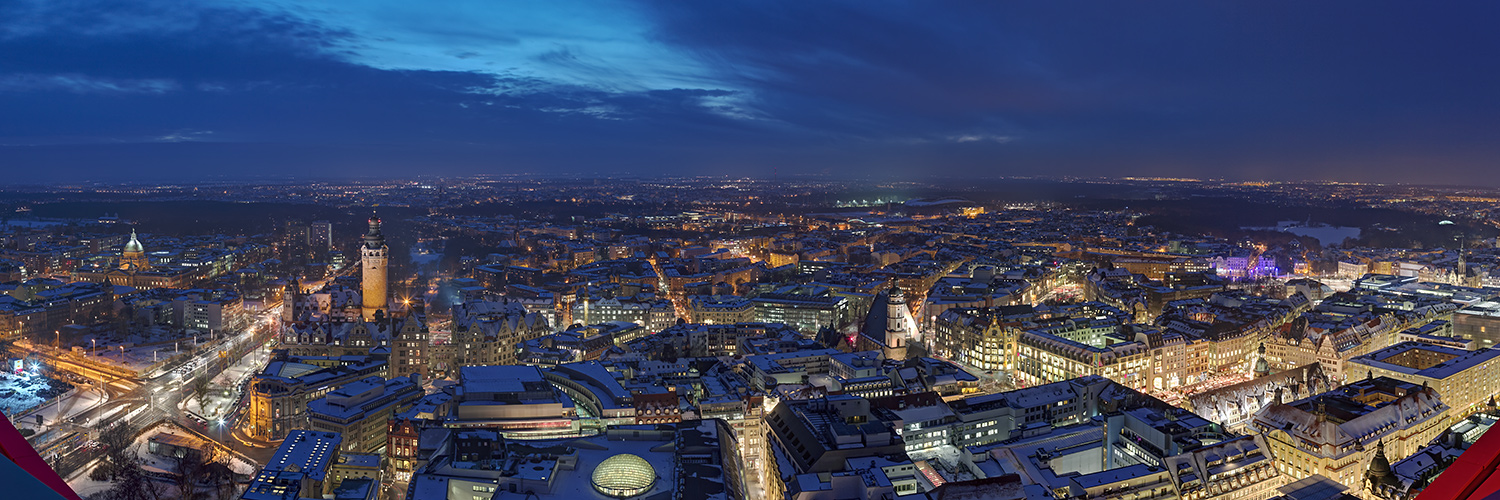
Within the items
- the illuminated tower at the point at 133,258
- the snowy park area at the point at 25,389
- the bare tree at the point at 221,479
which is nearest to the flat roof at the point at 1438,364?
the bare tree at the point at 221,479

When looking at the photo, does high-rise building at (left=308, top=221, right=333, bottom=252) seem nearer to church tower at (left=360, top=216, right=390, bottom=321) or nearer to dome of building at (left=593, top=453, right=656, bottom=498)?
church tower at (left=360, top=216, right=390, bottom=321)

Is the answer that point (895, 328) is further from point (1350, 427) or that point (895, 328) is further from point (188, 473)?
point (188, 473)

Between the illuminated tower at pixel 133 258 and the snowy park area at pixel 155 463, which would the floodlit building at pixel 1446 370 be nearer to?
the snowy park area at pixel 155 463

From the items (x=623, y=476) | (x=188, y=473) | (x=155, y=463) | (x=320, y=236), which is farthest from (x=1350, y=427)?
(x=320, y=236)

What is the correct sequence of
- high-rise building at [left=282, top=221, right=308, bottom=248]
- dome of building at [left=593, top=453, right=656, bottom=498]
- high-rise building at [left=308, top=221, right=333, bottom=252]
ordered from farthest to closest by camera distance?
high-rise building at [left=282, top=221, right=308, bottom=248], high-rise building at [left=308, top=221, right=333, bottom=252], dome of building at [left=593, top=453, right=656, bottom=498]

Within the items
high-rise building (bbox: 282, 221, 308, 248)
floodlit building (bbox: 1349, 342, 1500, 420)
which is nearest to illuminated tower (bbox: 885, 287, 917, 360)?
floodlit building (bbox: 1349, 342, 1500, 420)

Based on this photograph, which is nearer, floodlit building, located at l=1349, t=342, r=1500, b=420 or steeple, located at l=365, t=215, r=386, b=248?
floodlit building, located at l=1349, t=342, r=1500, b=420
